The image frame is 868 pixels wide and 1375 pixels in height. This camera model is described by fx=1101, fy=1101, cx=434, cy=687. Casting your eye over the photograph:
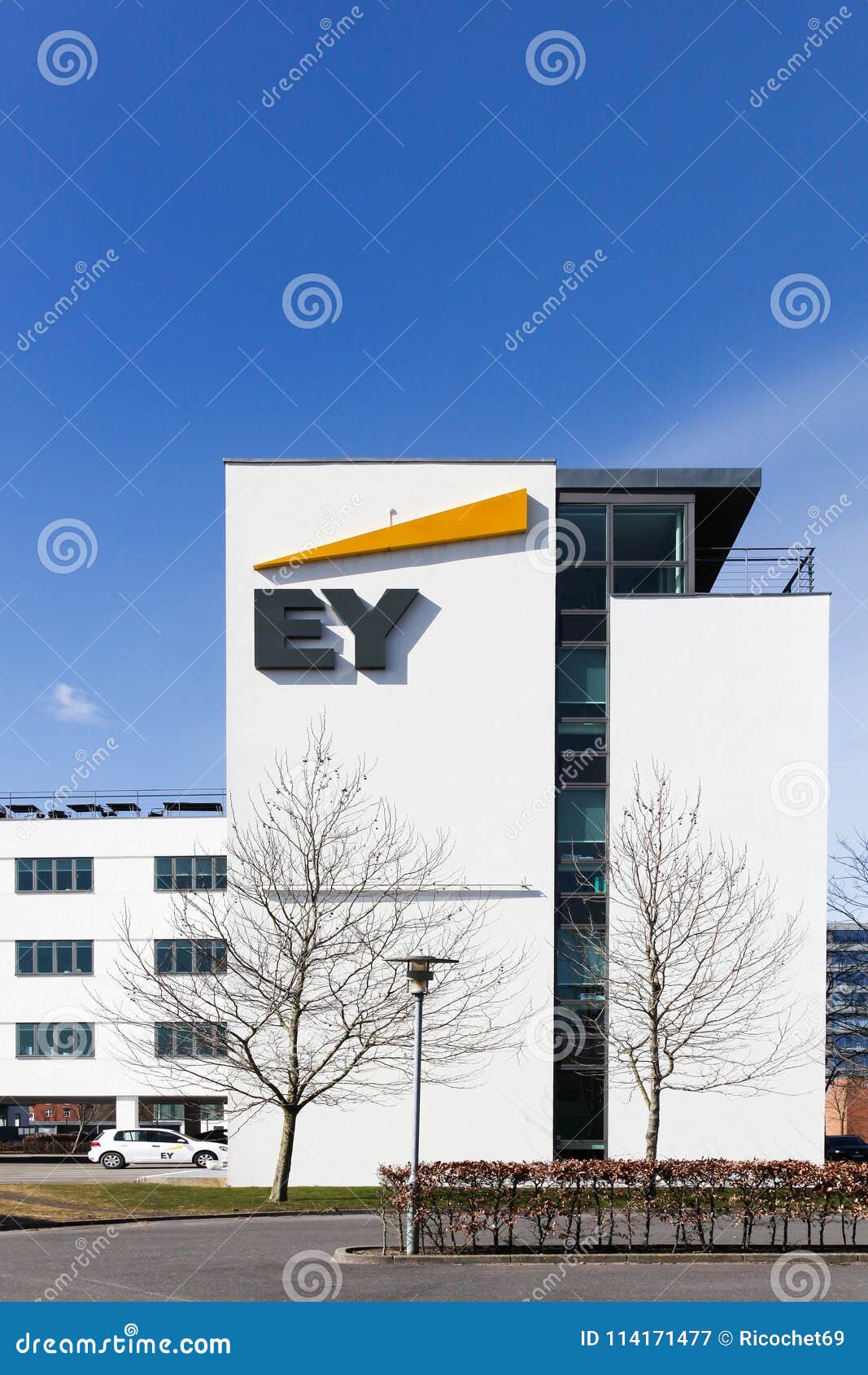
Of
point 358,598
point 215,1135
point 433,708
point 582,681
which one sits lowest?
point 215,1135

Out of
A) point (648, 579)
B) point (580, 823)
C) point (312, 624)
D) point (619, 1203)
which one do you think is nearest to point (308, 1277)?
point (619, 1203)

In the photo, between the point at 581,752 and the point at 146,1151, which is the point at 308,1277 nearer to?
the point at 581,752

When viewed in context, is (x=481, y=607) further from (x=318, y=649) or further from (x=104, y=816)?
(x=104, y=816)

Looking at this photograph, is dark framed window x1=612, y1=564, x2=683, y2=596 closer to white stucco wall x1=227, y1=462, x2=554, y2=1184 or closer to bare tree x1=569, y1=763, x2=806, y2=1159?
white stucco wall x1=227, y1=462, x2=554, y2=1184

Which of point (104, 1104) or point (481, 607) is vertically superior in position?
point (481, 607)

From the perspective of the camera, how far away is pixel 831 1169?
1441 cm

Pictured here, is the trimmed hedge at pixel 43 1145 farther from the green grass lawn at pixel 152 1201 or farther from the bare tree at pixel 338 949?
the bare tree at pixel 338 949

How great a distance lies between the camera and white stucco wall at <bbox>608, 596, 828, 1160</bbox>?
845 inches

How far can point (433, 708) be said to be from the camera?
2253 centimetres

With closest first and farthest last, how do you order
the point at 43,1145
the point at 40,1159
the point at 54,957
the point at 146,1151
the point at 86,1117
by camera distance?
the point at 146,1151 → the point at 40,1159 → the point at 43,1145 → the point at 86,1117 → the point at 54,957

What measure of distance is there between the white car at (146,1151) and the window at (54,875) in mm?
9123

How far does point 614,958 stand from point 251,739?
8.47 m

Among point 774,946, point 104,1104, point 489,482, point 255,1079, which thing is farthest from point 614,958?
point 104,1104

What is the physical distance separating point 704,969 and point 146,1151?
57.1 ft
